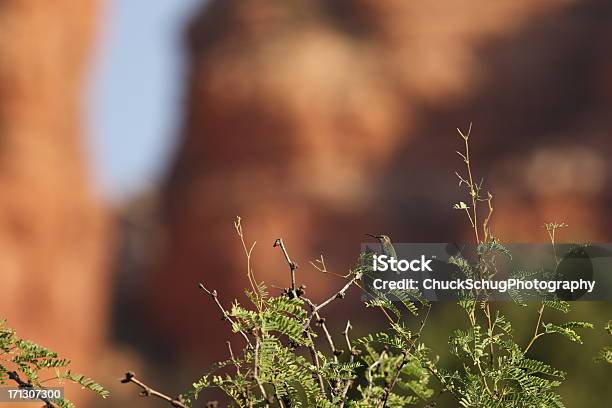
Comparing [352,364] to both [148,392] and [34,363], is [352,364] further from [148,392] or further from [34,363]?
[34,363]

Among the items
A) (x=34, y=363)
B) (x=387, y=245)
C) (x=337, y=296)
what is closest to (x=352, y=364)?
(x=337, y=296)

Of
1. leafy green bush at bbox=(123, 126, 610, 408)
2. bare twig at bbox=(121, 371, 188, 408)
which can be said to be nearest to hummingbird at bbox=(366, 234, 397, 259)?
leafy green bush at bbox=(123, 126, 610, 408)

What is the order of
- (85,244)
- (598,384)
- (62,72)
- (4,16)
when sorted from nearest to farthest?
(598,384) → (4,16) → (62,72) → (85,244)

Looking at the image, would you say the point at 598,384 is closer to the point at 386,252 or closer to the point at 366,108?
the point at 386,252

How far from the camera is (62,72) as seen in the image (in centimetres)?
2583

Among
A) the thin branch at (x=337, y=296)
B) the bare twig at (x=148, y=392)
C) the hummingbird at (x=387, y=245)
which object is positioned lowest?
the bare twig at (x=148, y=392)

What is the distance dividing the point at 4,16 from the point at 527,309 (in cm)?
1428

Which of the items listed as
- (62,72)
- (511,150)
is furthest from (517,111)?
(62,72)

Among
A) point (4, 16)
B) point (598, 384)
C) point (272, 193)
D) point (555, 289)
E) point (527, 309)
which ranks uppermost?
point (4, 16)

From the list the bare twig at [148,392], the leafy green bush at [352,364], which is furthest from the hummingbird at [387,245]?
the bare twig at [148,392]

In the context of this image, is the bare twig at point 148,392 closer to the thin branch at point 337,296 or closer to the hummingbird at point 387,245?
the thin branch at point 337,296

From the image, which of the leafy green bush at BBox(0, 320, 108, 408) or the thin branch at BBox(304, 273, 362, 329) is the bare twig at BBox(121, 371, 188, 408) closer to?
the leafy green bush at BBox(0, 320, 108, 408)

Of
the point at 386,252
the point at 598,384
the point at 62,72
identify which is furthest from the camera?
the point at 62,72

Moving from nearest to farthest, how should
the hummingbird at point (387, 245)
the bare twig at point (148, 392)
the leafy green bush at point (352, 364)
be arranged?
the bare twig at point (148, 392) < the leafy green bush at point (352, 364) < the hummingbird at point (387, 245)
